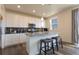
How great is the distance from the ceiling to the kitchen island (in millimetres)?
470

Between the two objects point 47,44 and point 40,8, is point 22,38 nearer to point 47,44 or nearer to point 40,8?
point 47,44

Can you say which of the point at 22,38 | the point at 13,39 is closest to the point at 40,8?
the point at 22,38

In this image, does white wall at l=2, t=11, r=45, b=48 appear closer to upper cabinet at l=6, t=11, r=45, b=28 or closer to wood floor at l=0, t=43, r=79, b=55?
upper cabinet at l=6, t=11, r=45, b=28

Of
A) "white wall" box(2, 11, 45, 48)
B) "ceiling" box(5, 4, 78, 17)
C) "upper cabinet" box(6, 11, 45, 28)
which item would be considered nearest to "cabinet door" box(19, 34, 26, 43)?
"white wall" box(2, 11, 45, 48)

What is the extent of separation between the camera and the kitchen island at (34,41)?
2.26 m

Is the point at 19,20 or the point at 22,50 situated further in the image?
the point at 19,20

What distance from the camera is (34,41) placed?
233 centimetres

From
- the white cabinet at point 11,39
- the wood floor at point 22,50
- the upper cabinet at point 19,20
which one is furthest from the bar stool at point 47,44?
the white cabinet at point 11,39

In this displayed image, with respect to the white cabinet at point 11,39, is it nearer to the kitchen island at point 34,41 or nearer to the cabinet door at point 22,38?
the cabinet door at point 22,38

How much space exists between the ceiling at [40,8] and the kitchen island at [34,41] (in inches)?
18.5

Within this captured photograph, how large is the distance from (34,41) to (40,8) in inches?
30.7

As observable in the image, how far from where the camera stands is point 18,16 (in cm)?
232
